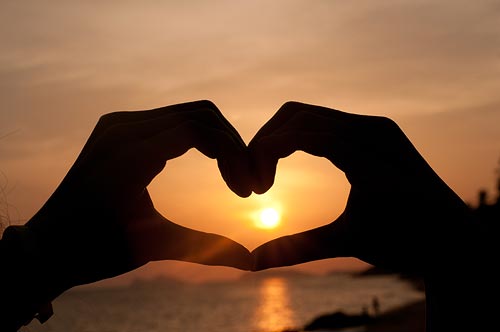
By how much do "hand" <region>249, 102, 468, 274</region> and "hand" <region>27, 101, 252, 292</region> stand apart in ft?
0.43

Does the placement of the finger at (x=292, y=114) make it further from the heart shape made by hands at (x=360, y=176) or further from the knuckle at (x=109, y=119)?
the knuckle at (x=109, y=119)

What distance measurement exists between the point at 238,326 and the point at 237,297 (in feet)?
169

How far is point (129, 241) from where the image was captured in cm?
290

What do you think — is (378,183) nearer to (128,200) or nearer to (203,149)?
(203,149)

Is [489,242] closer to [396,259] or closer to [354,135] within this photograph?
[396,259]

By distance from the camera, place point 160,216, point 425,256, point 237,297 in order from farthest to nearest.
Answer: point 237,297
point 160,216
point 425,256

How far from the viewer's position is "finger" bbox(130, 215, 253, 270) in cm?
277

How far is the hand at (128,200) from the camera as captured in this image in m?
2.71

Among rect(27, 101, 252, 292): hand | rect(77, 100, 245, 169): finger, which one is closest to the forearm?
rect(27, 101, 252, 292): hand

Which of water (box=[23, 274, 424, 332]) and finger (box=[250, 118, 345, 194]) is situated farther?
water (box=[23, 274, 424, 332])

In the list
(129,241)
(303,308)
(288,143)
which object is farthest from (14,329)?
(303,308)

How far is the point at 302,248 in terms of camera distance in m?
2.81

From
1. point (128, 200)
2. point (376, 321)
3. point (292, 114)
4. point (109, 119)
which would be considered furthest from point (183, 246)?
point (376, 321)

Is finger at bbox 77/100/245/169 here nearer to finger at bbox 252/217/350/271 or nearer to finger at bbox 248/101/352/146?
finger at bbox 248/101/352/146
